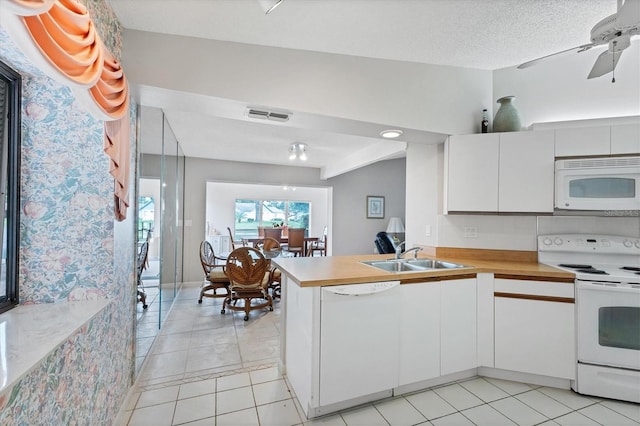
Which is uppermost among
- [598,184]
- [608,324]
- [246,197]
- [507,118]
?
[507,118]

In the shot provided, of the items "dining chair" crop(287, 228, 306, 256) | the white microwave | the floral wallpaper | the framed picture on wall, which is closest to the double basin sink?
the white microwave

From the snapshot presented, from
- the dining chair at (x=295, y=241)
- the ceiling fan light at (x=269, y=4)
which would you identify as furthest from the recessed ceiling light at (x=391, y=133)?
the dining chair at (x=295, y=241)

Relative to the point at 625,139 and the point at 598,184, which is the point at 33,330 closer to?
the point at 598,184

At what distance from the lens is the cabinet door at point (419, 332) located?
1914 mm

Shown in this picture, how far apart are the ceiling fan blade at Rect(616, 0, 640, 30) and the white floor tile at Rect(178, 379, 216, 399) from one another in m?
3.32

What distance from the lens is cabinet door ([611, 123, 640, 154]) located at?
207 cm

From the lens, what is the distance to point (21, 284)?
50.4 inches

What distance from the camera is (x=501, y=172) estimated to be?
2.36 metres

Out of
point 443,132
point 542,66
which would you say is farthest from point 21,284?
point 542,66

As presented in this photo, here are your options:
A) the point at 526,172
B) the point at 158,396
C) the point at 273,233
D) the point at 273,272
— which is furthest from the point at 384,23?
the point at 273,233

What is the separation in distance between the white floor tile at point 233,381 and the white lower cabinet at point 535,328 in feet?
6.26

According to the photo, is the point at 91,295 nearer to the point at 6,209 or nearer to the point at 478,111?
the point at 6,209

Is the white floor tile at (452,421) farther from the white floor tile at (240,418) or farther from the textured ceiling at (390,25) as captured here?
the textured ceiling at (390,25)

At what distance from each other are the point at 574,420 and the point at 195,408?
2373 millimetres
